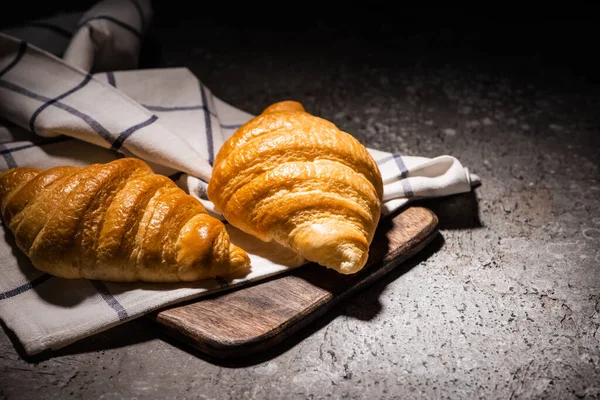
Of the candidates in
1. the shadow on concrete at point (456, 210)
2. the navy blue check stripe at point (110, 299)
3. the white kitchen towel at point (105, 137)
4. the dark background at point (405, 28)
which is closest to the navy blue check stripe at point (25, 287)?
the white kitchen towel at point (105, 137)

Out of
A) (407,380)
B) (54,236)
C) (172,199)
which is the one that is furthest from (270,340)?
(54,236)

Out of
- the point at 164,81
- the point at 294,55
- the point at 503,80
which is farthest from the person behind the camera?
the point at 294,55

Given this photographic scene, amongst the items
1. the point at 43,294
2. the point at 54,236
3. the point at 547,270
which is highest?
the point at 54,236

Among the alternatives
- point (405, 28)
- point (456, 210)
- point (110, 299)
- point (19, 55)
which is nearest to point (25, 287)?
point (110, 299)

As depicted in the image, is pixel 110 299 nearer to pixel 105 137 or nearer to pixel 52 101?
pixel 105 137

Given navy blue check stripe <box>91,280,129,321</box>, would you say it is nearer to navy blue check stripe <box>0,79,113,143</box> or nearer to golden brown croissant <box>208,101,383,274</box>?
golden brown croissant <box>208,101,383,274</box>

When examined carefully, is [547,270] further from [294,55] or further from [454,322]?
[294,55]
